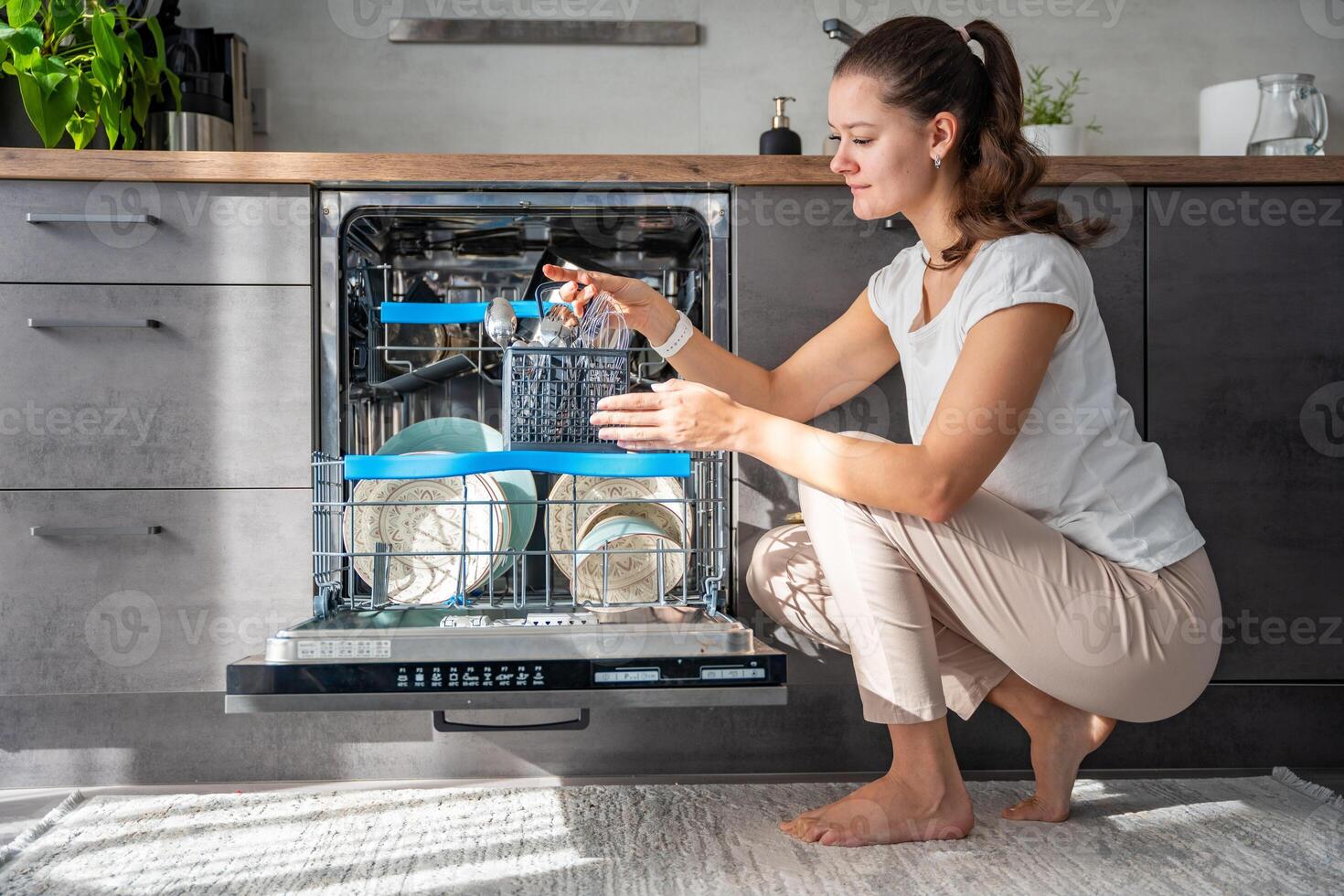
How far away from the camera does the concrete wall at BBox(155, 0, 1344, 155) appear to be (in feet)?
6.59

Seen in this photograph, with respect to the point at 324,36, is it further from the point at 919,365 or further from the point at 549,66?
the point at 919,365

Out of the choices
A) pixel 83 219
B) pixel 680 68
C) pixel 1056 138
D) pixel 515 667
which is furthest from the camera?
pixel 680 68

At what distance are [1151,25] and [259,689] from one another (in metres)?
2.06

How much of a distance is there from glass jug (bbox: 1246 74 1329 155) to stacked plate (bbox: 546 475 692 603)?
1287 mm

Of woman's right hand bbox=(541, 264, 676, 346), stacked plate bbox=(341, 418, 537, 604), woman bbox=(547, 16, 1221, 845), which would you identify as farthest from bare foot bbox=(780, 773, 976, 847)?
woman's right hand bbox=(541, 264, 676, 346)

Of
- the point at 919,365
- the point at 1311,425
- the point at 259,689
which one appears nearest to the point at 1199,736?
the point at 1311,425

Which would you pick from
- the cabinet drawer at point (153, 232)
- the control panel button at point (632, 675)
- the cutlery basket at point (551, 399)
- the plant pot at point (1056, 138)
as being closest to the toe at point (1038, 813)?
the control panel button at point (632, 675)

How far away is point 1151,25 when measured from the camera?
210cm

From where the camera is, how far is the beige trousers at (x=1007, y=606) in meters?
1.21

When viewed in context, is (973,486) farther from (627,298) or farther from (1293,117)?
(1293,117)

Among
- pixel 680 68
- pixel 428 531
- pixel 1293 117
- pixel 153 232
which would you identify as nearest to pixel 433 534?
pixel 428 531

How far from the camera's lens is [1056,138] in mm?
1908

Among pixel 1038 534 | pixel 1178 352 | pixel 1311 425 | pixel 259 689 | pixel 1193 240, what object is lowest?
pixel 259 689

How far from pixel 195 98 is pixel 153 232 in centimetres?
42
